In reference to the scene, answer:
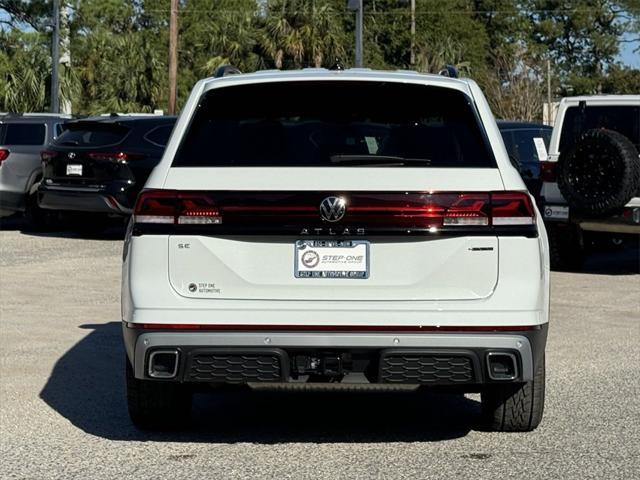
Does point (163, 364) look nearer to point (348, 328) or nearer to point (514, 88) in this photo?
point (348, 328)

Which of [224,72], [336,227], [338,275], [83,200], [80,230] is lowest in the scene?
[80,230]

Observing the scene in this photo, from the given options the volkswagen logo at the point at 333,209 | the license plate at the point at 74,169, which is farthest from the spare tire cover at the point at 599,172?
the volkswagen logo at the point at 333,209

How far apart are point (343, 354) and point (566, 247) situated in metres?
10.3

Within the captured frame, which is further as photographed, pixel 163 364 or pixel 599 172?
pixel 599 172

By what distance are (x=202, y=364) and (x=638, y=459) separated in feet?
6.68

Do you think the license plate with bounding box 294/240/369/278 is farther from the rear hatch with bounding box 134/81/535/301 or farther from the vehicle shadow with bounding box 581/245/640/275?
the vehicle shadow with bounding box 581/245/640/275

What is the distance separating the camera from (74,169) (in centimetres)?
1975

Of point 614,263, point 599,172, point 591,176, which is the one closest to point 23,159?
point 614,263

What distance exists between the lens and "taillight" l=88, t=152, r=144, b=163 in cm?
1953

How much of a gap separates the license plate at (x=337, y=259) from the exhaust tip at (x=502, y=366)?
65cm

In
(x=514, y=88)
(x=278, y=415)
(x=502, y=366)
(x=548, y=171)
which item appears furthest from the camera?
(x=514, y=88)

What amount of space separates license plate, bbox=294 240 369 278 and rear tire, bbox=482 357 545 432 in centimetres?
111

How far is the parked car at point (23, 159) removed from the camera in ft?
70.1

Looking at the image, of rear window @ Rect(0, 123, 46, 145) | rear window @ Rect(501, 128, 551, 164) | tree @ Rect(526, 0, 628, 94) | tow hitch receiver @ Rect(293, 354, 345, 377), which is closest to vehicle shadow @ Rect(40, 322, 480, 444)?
tow hitch receiver @ Rect(293, 354, 345, 377)
